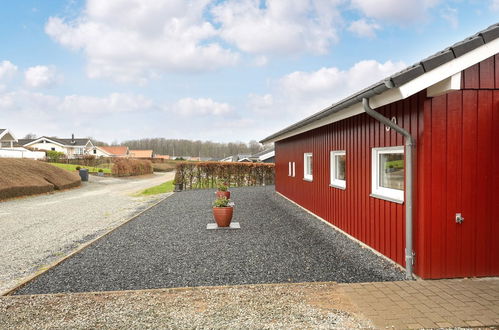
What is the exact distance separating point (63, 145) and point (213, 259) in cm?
7312

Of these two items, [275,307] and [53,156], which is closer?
[275,307]

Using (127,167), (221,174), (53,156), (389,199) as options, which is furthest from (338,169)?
(53,156)

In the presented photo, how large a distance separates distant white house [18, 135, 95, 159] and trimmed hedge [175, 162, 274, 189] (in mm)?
54042

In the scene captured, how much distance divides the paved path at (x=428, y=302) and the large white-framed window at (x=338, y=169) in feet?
11.2

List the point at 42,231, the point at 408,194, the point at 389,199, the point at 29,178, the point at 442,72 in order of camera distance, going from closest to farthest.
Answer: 1. the point at 442,72
2. the point at 408,194
3. the point at 389,199
4. the point at 42,231
5. the point at 29,178

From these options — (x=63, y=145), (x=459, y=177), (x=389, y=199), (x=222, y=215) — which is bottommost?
(x=222, y=215)

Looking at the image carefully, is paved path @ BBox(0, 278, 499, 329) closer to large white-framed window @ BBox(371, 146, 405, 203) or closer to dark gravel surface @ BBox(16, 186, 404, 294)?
dark gravel surface @ BBox(16, 186, 404, 294)

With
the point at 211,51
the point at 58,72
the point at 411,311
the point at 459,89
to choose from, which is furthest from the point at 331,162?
the point at 58,72

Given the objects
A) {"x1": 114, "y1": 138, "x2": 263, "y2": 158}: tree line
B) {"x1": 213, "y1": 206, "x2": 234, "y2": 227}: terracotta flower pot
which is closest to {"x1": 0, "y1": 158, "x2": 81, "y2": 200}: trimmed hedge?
{"x1": 213, "y1": 206, "x2": 234, "y2": 227}: terracotta flower pot

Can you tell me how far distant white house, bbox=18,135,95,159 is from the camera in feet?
221

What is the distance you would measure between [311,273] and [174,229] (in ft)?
14.8

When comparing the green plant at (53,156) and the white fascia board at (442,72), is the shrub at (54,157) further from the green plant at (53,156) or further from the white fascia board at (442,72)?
the white fascia board at (442,72)

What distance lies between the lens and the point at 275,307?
370 cm

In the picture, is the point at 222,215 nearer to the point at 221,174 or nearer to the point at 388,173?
the point at 388,173
